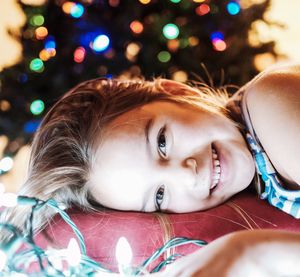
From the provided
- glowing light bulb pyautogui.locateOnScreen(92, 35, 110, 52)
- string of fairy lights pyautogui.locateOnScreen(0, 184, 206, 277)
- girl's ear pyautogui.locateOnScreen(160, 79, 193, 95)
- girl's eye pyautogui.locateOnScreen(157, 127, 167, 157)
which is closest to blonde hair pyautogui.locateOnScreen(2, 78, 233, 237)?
girl's ear pyautogui.locateOnScreen(160, 79, 193, 95)

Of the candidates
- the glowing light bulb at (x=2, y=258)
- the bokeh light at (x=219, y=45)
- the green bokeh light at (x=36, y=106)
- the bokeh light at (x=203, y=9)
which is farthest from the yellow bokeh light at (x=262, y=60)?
the glowing light bulb at (x=2, y=258)

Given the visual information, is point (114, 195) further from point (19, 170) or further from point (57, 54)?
point (19, 170)

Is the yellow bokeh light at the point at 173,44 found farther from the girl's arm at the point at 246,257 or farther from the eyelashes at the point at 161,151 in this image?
the girl's arm at the point at 246,257

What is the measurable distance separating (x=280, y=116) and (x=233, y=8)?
99 centimetres

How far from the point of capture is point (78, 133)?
3.87 feet

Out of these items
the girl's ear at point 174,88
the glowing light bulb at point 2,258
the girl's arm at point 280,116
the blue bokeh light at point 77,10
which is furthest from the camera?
the blue bokeh light at point 77,10

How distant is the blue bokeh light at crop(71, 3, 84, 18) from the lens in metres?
1.74

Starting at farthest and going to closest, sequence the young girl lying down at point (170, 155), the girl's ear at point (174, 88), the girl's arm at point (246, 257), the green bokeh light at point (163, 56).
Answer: the green bokeh light at point (163, 56), the girl's ear at point (174, 88), the young girl lying down at point (170, 155), the girl's arm at point (246, 257)

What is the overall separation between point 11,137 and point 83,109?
703 millimetres

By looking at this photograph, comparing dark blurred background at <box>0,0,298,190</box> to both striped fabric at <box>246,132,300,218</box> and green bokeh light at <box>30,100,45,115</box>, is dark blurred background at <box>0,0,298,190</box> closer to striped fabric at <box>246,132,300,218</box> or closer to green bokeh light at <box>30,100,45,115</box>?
green bokeh light at <box>30,100,45,115</box>

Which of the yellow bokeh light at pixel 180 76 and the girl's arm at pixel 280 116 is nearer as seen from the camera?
the girl's arm at pixel 280 116

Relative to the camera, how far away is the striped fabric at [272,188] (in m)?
1.03

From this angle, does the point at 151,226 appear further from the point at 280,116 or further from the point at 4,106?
the point at 4,106

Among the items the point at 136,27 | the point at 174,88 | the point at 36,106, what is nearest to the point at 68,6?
the point at 136,27
